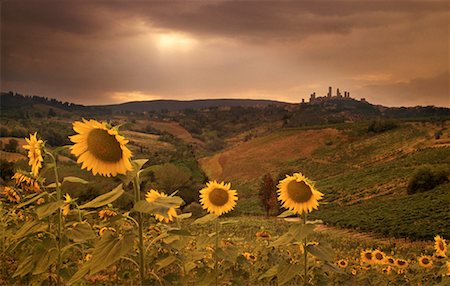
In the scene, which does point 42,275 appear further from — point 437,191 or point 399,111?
point 399,111

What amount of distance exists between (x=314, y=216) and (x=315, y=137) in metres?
52.2

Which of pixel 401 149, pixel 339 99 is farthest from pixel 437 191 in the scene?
pixel 339 99

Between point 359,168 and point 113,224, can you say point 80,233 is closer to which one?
point 113,224

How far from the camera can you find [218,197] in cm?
416

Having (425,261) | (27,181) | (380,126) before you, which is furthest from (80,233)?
(380,126)

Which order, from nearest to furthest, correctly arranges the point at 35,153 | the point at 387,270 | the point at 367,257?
the point at 35,153, the point at 387,270, the point at 367,257

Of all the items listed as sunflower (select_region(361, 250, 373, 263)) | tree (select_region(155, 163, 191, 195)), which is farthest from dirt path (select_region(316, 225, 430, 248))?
sunflower (select_region(361, 250, 373, 263))

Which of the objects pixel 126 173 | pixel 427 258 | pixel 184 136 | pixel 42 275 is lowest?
pixel 184 136

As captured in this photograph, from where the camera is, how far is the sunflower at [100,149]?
85.6 inches

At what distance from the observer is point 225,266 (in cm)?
449

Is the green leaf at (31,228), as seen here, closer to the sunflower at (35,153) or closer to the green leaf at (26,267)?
the green leaf at (26,267)

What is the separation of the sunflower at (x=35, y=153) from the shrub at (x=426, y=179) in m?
34.6

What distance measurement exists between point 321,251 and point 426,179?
116ft

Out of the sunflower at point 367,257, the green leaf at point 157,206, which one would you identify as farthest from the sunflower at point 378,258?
the green leaf at point 157,206
